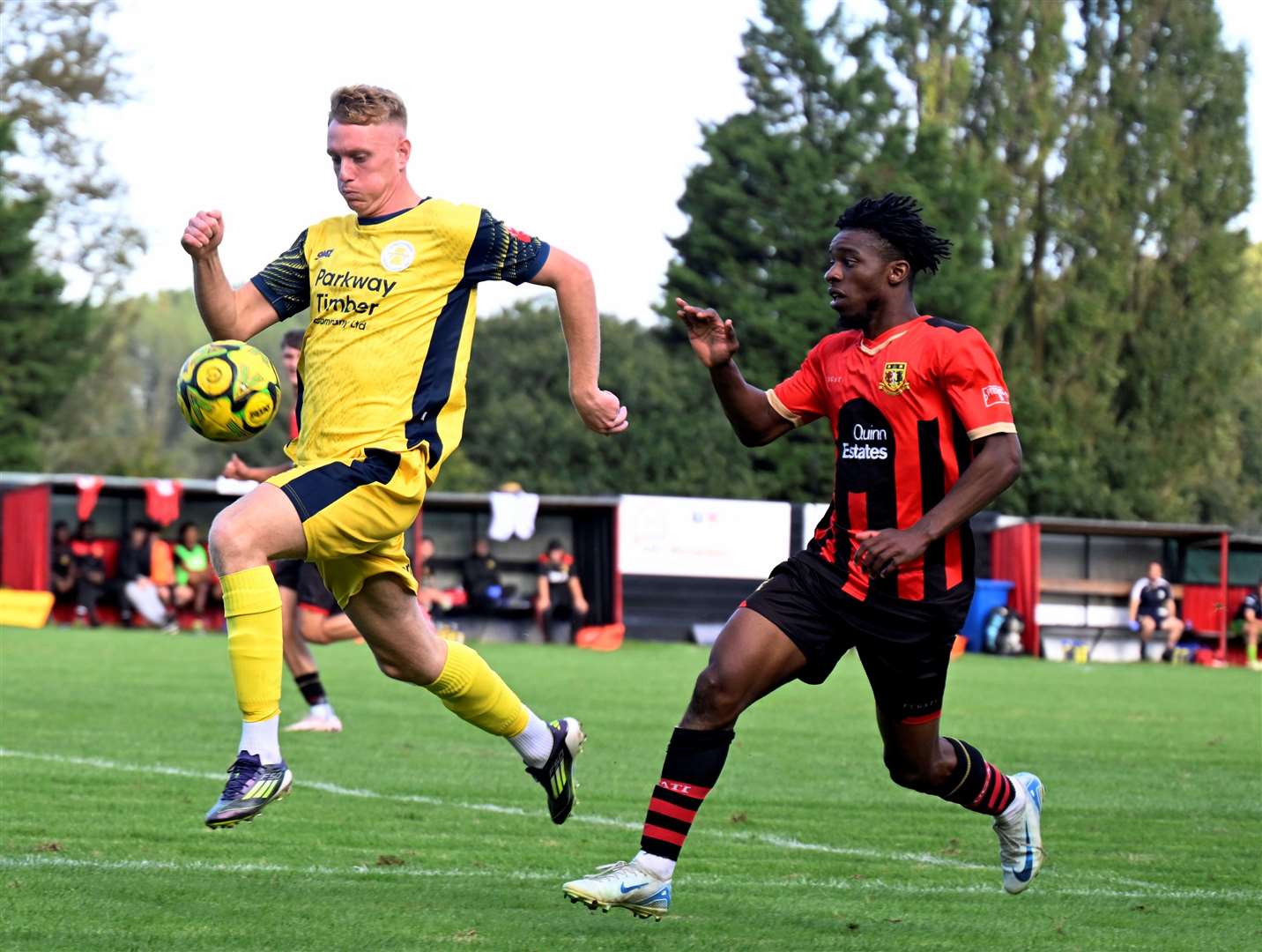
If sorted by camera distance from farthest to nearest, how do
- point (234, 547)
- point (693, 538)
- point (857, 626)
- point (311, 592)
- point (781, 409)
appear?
point (693, 538) < point (311, 592) < point (781, 409) < point (857, 626) < point (234, 547)

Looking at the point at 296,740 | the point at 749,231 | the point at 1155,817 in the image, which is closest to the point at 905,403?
the point at 1155,817

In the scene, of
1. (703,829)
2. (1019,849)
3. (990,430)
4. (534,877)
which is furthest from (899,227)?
(703,829)

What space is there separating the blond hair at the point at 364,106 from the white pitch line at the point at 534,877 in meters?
2.57

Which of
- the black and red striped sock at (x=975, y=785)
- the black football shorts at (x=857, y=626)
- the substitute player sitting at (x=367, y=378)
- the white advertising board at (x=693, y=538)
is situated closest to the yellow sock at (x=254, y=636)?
the substitute player sitting at (x=367, y=378)

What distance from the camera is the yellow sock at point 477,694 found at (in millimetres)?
6145

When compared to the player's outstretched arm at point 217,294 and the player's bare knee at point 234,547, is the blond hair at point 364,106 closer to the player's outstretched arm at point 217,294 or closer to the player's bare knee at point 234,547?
the player's outstretched arm at point 217,294

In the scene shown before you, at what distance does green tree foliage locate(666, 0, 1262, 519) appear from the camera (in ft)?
157

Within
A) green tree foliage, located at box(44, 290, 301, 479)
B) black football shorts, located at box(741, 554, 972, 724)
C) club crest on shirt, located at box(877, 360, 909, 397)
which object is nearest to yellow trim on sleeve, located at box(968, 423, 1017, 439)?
club crest on shirt, located at box(877, 360, 909, 397)

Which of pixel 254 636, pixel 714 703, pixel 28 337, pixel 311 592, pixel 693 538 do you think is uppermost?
pixel 28 337

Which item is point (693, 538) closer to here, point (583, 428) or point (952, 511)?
point (583, 428)

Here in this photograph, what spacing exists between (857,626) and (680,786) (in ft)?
2.50

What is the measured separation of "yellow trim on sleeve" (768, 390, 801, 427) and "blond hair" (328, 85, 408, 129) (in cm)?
158

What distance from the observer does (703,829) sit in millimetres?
7586

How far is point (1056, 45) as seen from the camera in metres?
49.5
